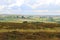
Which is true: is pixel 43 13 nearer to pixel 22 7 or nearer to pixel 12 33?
pixel 22 7

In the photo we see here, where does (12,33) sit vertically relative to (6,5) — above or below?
below

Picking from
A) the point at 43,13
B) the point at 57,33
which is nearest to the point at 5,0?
the point at 43,13

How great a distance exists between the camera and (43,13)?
4117 millimetres

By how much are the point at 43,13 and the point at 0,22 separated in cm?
128

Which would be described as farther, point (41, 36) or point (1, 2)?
point (1, 2)

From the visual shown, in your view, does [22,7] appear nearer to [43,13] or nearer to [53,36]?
[43,13]

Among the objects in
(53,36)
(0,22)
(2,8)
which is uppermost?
(2,8)

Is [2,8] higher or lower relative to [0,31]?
higher

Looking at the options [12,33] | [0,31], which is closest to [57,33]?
[12,33]

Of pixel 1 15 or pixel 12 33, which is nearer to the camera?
pixel 12 33

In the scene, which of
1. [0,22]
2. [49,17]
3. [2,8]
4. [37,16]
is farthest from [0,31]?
[49,17]

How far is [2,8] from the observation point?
4.22 metres

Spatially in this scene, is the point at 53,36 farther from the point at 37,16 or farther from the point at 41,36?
the point at 37,16

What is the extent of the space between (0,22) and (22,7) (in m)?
0.78
